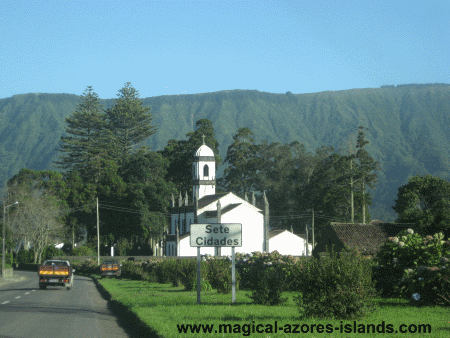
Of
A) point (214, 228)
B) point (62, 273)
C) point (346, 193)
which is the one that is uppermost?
point (346, 193)

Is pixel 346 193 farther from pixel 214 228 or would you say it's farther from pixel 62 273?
pixel 214 228

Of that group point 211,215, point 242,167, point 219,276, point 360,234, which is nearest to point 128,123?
point 242,167

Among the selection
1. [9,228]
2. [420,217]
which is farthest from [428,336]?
[9,228]

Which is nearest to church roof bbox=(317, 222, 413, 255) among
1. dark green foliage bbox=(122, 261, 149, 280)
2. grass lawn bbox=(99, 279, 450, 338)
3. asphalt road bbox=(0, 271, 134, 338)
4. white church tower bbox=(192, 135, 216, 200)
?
dark green foliage bbox=(122, 261, 149, 280)

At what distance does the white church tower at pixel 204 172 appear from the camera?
268ft

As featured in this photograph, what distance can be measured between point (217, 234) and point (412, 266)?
5.86m

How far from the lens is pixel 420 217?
54.4m

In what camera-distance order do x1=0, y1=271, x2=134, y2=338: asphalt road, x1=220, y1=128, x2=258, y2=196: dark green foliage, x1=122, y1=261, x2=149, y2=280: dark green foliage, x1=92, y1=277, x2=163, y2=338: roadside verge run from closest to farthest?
x1=92, y1=277, x2=163, y2=338: roadside verge, x1=0, y1=271, x2=134, y2=338: asphalt road, x1=122, y1=261, x2=149, y2=280: dark green foliage, x1=220, y1=128, x2=258, y2=196: dark green foliage

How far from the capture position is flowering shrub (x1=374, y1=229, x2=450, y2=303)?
15625 millimetres

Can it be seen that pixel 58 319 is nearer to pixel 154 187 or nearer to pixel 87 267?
pixel 87 267

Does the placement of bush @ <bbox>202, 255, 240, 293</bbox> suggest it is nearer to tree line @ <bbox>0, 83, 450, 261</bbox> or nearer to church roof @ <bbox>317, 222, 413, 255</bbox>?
church roof @ <bbox>317, 222, 413, 255</bbox>

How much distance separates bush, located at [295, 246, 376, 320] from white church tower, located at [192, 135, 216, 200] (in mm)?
68859

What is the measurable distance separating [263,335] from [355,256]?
3605 millimetres

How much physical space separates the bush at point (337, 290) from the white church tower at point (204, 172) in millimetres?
68859
